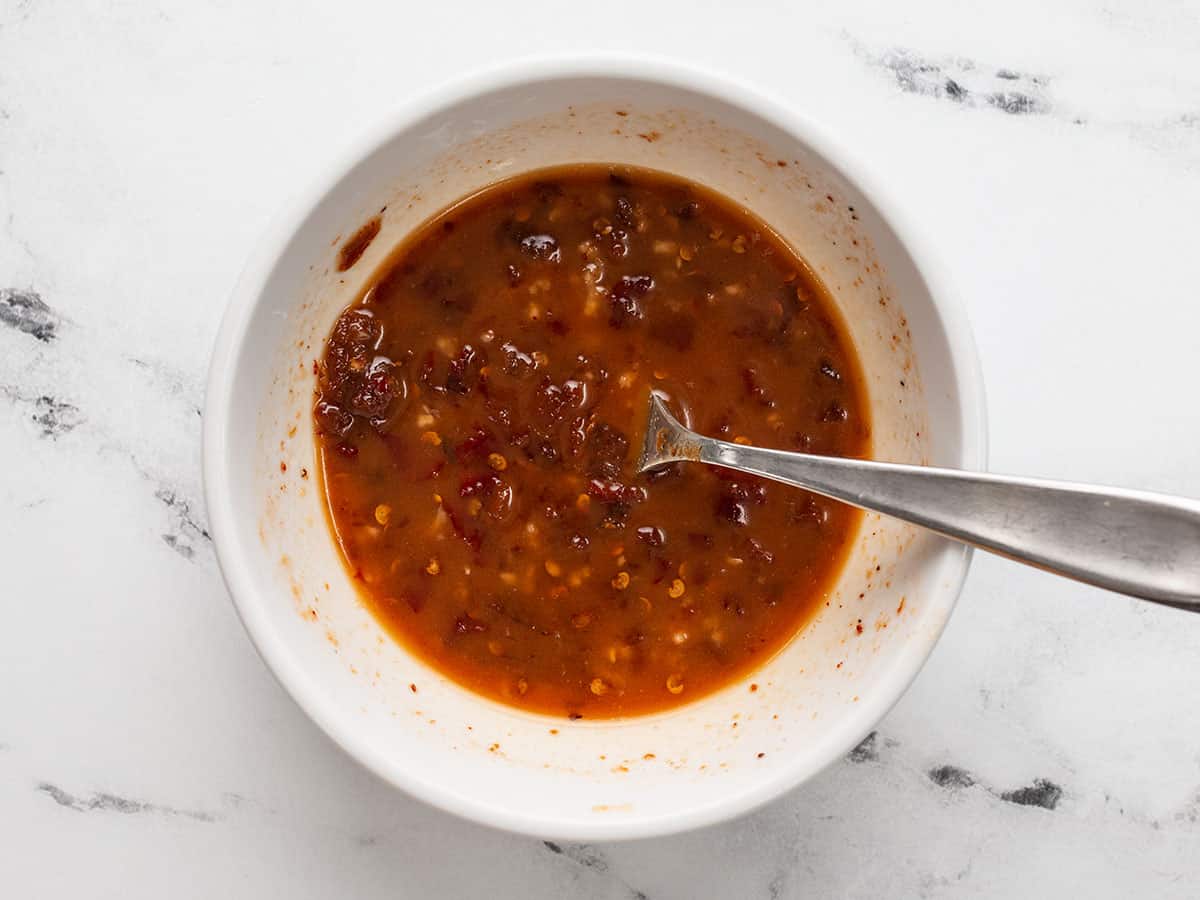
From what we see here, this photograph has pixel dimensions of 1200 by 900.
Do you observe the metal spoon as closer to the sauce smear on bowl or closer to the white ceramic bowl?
the white ceramic bowl

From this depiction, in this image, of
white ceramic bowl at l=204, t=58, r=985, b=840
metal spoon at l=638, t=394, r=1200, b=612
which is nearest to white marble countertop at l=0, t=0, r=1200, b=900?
white ceramic bowl at l=204, t=58, r=985, b=840

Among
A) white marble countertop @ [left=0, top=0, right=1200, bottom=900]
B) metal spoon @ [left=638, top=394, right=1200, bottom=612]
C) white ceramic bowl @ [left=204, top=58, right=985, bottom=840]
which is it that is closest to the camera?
metal spoon @ [left=638, top=394, right=1200, bottom=612]

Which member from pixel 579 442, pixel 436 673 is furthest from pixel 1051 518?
pixel 436 673

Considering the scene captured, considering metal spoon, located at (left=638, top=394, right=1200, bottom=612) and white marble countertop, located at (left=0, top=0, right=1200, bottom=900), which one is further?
white marble countertop, located at (left=0, top=0, right=1200, bottom=900)

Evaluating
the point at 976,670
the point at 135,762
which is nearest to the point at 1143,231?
the point at 976,670

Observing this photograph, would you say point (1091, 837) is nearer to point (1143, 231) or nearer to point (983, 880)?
point (983, 880)

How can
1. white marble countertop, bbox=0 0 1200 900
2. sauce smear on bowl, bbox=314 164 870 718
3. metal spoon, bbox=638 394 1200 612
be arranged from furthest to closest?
white marble countertop, bbox=0 0 1200 900, sauce smear on bowl, bbox=314 164 870 718, metal spoon, bbox=638 394 1200 612
